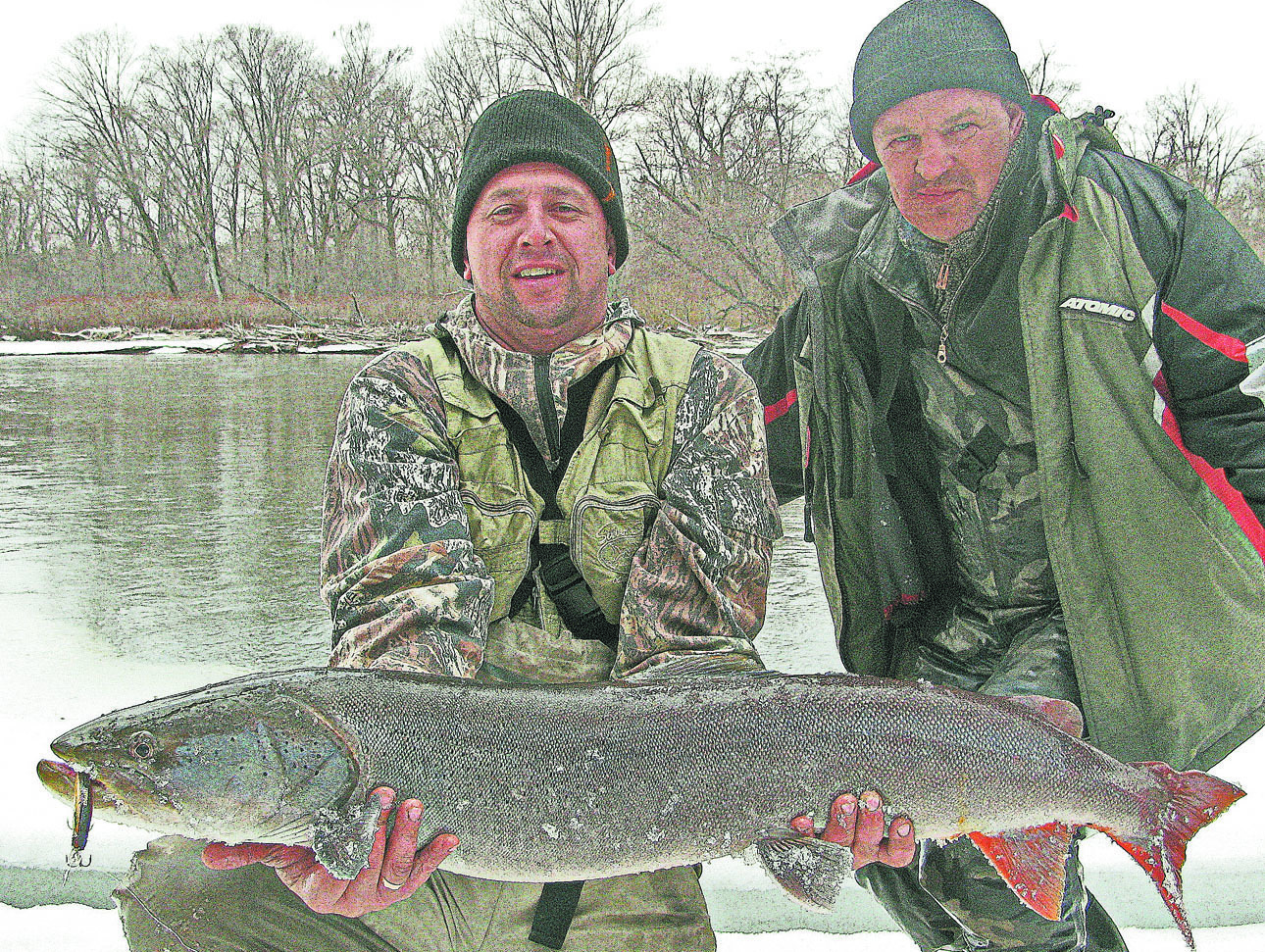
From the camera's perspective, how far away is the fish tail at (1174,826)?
2.29m

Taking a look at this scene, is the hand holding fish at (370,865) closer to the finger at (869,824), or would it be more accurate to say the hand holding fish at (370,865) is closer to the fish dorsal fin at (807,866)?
the fish dorsal fin at (807,866)

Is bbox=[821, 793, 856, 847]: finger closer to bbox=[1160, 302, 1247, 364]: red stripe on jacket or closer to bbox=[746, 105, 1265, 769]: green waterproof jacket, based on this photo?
bbox=[746, 105, 1265, 769]: green waterproof jacket

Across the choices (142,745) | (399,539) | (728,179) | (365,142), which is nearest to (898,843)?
(399,539)

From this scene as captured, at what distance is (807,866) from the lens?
213 cm

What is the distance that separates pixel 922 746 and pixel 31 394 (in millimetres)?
16302

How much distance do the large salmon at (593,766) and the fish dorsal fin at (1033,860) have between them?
0.09 metres

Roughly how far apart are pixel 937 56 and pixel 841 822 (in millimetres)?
2035

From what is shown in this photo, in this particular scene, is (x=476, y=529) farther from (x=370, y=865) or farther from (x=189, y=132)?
(x=189, y=132)

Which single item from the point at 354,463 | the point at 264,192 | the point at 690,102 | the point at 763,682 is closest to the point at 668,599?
the point at 763,682

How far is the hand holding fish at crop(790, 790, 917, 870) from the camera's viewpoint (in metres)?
2.14

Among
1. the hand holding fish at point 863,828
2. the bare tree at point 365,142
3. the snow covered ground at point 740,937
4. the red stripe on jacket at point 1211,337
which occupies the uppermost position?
the bare tree at point 365,142

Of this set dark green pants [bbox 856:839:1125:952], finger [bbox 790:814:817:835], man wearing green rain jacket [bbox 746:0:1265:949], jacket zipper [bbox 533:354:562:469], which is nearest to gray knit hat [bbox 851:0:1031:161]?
man wearing green rain jacket [bbox 746:0:1265:949]

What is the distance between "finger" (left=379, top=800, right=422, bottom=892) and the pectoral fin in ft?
0.13

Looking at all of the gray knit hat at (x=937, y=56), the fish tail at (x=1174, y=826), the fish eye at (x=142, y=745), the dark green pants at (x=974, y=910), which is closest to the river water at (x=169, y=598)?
the dark green pants at (x=974, y=910)
